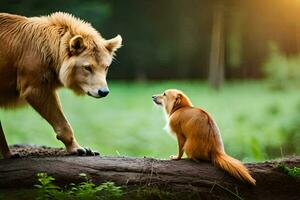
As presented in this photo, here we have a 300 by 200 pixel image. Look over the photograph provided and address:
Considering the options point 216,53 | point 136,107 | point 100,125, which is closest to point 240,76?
point 216,53

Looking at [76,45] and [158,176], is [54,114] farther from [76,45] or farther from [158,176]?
[158,176]

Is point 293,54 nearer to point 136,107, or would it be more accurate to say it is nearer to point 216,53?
point 216,53

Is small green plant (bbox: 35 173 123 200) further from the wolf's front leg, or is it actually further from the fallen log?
the wolf's front leg

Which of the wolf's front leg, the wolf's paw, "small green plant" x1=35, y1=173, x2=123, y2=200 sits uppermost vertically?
the wolf's front leg

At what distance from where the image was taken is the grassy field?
31.7 ft

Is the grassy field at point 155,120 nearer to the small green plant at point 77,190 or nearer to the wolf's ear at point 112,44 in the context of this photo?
the wolf's ear at point 112,44

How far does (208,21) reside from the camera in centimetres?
1258

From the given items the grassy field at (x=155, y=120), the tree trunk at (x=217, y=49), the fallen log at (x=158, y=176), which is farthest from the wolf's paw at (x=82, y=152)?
the tree trunk at (x=217, y=49)

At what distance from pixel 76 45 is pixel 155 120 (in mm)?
5697

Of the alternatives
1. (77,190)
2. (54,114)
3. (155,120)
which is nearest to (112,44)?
(54,114)

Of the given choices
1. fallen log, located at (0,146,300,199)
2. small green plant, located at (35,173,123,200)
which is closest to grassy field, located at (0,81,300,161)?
fallen log, located at (0,146,300,199)

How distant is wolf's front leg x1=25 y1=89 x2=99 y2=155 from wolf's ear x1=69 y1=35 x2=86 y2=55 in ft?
1.26

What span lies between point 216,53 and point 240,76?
2.11ft

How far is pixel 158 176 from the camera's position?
4879 mm
